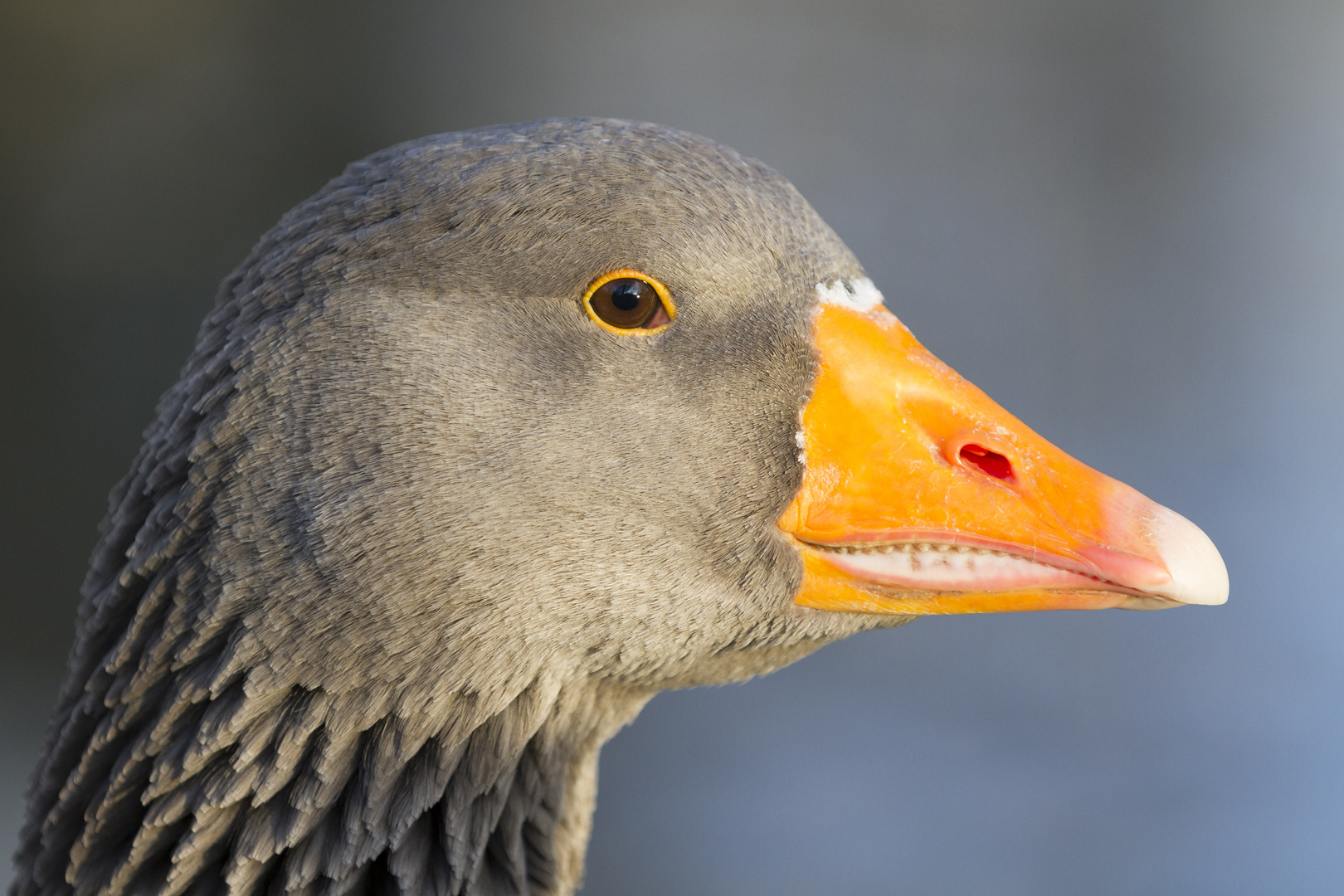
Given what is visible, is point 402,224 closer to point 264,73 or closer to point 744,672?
point 744,672

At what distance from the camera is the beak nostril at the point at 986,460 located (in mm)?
1816

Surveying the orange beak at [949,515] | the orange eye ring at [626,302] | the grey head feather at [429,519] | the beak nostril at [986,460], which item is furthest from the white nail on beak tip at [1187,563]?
the orange eye ring at [626,302]

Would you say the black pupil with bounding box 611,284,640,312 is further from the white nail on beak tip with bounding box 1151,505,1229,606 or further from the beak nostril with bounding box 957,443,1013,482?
the white nail on beak tip with bounding box 1151,505,1229,606

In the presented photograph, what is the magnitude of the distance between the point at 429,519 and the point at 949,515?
36.3 inches

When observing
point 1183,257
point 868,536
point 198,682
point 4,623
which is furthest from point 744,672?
point 4,623

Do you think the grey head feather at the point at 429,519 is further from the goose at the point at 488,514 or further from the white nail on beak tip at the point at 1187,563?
the white nail on beak tip at the point at 1187,563

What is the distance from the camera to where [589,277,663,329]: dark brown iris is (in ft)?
5.91

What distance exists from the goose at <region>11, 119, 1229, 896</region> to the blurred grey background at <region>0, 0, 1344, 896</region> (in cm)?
439

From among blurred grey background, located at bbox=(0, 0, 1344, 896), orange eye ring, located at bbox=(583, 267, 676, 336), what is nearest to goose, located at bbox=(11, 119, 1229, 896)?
orange eye ring, located at bbox=(583, 267, 676, 336)

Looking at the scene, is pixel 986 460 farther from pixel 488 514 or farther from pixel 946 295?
pixel 946 295

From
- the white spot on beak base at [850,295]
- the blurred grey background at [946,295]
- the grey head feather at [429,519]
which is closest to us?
the grey head feather at [429,519]

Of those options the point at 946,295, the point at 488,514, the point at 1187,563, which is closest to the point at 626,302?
the point at 488,514

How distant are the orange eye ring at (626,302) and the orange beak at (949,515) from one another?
1.05ft

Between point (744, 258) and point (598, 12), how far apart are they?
4782mm
